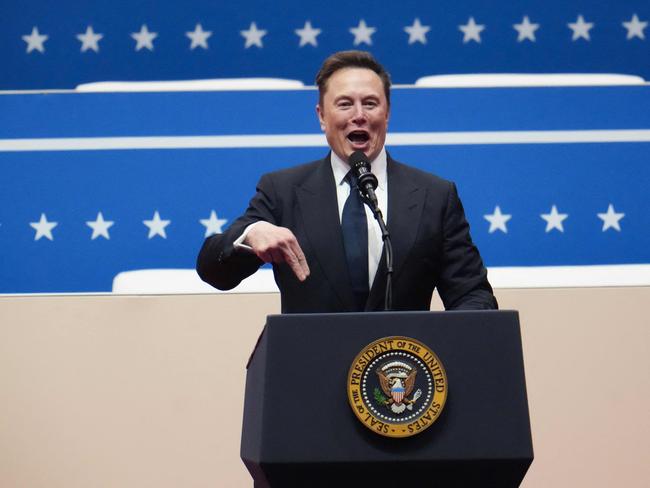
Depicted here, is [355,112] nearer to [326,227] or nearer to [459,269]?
[326,227]

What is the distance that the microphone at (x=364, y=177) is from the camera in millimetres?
1488

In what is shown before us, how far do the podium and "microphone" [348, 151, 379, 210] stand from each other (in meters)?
0.25

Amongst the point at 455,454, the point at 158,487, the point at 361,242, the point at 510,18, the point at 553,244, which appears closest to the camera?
the point at 455,454

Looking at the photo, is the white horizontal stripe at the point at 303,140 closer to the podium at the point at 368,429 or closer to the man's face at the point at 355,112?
the man's face at the point at 355,112

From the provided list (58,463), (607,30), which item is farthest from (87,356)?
(607,30)

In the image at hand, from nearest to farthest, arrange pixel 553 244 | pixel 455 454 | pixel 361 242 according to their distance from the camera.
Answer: pixel 455 454 < pixel 361 242 < pixel 553 244

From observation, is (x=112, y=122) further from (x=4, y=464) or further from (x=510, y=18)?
(x=510, y=18)

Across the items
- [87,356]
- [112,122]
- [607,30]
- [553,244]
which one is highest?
[607,30]

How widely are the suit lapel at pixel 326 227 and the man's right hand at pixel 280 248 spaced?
0.23m

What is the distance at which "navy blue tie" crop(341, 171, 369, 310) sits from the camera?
1663 millimetres

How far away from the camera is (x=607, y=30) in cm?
331

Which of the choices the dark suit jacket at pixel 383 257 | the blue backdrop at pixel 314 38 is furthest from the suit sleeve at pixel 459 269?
the blue backdrop at pixel 314 38

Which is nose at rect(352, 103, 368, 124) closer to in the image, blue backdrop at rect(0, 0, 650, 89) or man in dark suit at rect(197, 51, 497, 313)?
man in dark suit at rect(197, 51, 497, 313)

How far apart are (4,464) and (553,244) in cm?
165
